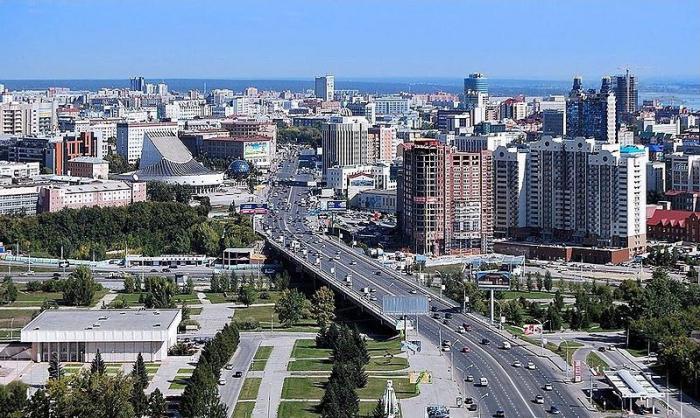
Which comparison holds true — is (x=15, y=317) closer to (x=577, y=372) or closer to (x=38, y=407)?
(x=38, y=407)

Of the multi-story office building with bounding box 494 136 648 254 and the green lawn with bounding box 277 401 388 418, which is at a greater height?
the multi-story office building with bounding box 494 136 648 254

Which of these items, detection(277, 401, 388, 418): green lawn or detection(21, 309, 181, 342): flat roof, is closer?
detection(277, 401, 388, 418): green lawn

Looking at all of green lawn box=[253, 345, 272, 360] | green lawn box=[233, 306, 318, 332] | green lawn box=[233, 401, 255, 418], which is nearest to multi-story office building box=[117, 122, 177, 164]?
green lawn box=[233, 306, 318, 332]

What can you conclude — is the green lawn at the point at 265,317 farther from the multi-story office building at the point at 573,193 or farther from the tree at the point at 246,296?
the multi-story office building at the point at 573,193

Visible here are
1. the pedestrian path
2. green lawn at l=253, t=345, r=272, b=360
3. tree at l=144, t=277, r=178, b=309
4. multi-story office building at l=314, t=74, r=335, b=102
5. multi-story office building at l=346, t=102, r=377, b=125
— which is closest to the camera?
the pedestrian path

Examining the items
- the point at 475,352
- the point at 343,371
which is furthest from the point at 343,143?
the point at 343,371

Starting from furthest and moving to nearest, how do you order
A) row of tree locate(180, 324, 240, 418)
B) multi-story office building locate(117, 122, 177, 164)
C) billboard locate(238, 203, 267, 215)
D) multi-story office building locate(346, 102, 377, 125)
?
multi-story office building locate(346, 102, 377, 125), multi-story office building locate(117, 122, 177, 164), billboard locate(238, 203, 267, 215), row of tree locate(180, 324, 240, 418)

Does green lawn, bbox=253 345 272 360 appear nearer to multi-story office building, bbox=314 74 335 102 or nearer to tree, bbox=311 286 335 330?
tree, bbox=311 286 335 330
